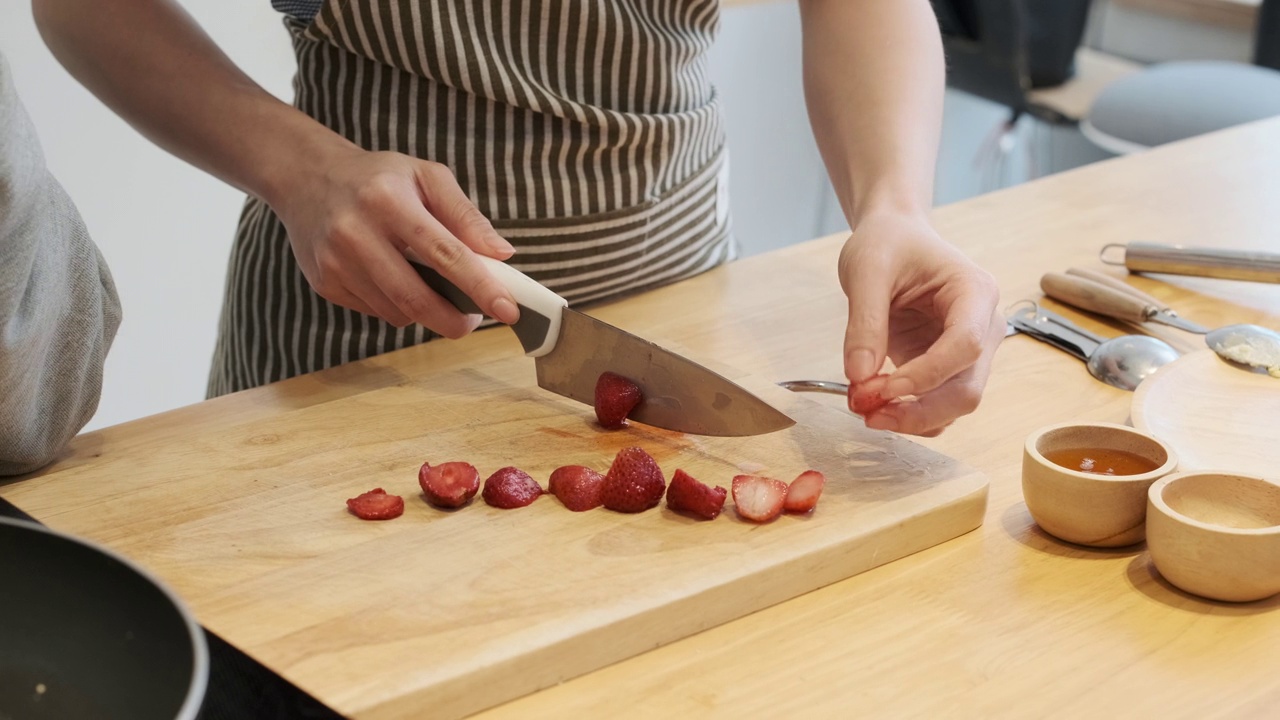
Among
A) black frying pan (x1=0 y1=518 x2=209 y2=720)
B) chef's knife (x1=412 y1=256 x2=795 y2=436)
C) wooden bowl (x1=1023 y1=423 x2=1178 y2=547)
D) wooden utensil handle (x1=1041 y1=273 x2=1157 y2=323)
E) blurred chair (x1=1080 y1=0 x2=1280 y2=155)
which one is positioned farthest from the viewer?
blurred chair (x1=1080 y1=0 x2=1280 y2=155)

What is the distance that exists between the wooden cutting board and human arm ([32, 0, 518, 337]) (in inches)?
4.8

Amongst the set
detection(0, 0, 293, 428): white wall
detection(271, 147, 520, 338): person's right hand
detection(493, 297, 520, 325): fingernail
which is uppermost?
detection(271, 147, 520, 338): person's right hand

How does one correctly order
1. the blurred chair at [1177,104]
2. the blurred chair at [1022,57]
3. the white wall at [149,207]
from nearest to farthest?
the white wall at [149,207] → the blurred chair at [1177,104] → the blurred chair at [1022,57]

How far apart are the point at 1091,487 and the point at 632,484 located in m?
0.33

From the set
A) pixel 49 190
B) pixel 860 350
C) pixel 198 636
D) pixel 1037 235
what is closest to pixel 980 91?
pixel 1037 235

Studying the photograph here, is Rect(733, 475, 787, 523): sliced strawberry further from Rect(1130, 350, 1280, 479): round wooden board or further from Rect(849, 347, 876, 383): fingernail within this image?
Rect(1130, 350, 1280, 479): round wooden board

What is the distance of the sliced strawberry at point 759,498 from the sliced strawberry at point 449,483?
7.9 inches

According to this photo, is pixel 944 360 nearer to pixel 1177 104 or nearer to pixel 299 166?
pixel 299 166

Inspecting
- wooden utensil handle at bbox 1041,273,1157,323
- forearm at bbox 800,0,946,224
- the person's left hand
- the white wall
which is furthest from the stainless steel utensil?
the white wall

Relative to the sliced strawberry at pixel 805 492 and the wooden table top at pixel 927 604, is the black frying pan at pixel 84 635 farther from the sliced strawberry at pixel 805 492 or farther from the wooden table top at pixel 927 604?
the sliced strawberry at pixel 805 492

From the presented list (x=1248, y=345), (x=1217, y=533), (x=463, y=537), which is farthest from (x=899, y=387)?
(x=1248, y=345)

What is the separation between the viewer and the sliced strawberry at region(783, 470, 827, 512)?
93 cm

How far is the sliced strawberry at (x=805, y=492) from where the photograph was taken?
93 cm

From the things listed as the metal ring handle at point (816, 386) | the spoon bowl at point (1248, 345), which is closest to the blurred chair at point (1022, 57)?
the spoon bowl at point (1248, 345)
